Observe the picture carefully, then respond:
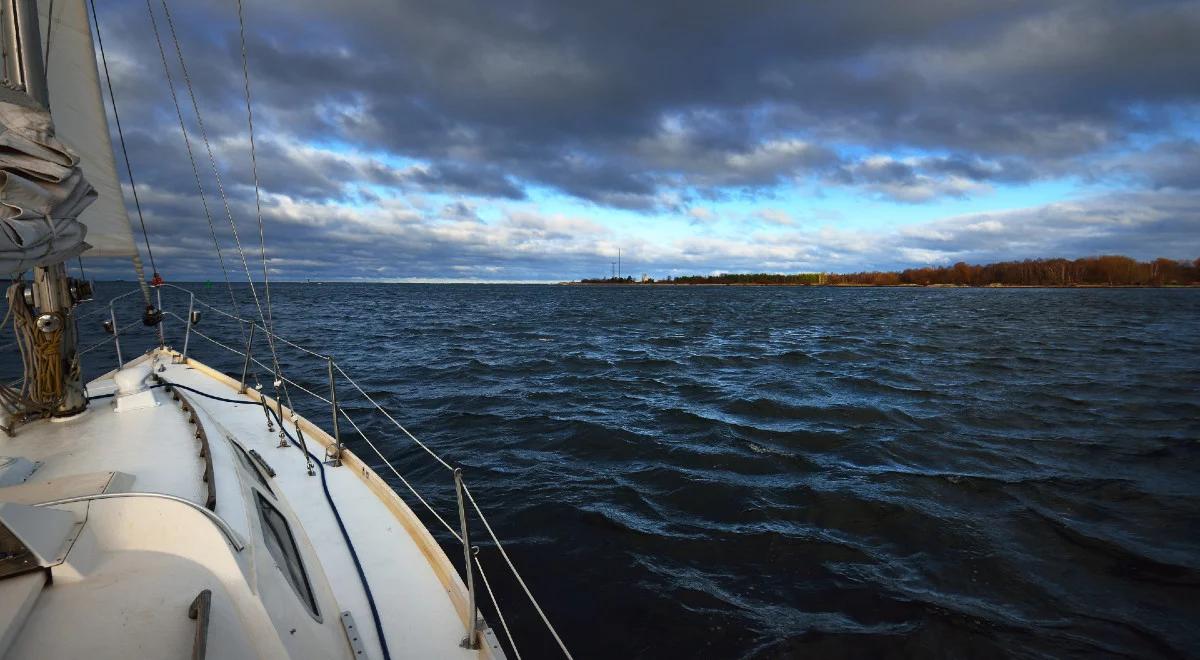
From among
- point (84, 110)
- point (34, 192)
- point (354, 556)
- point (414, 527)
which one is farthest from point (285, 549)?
point (84, 110)

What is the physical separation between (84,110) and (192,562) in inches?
262

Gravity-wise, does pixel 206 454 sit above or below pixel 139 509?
below

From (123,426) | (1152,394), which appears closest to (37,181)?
(123,426)

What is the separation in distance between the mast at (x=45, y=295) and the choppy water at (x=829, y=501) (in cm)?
384

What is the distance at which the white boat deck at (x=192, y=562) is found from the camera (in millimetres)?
1854

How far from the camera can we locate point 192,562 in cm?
220

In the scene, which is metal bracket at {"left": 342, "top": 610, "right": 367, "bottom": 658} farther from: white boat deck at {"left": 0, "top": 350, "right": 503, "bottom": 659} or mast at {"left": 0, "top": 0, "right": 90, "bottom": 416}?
mast at {"left": 0, "top": 0, "right": 90, "bottom": 416}

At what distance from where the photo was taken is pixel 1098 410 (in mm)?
10930

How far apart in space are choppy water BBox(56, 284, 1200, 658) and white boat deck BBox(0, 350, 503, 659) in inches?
56.1

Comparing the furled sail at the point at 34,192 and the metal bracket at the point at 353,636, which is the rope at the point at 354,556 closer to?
the metal bracket at the point at 353,636

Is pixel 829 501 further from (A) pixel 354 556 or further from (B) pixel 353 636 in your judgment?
(B) pixel 353 636

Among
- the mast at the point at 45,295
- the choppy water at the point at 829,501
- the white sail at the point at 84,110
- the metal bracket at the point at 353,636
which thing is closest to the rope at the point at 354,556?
the metal bracket at the point at 353,636

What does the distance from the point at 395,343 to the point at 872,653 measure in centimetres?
2104

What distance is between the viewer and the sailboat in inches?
75.7
